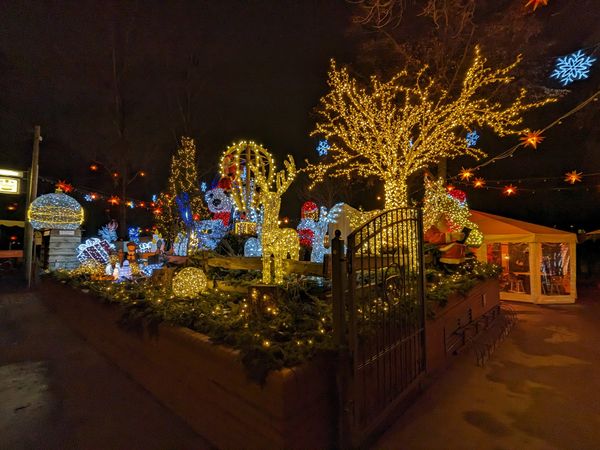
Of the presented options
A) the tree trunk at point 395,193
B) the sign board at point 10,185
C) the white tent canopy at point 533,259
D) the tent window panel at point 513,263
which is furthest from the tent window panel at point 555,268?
the sign board at point 10,185

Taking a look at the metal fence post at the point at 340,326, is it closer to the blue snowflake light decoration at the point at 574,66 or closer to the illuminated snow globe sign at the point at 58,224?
the blue snowflake light decoration at the point at 574,66

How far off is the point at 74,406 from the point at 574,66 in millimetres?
12351

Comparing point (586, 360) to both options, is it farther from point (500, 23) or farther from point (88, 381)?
point (500, 23)

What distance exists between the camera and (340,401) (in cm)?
279

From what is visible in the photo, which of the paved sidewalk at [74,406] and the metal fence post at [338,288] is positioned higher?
the metal fence post at [338,288]

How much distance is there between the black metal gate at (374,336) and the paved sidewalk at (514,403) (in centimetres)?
31

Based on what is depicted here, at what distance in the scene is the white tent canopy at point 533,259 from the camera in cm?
1032

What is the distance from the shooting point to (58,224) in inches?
412

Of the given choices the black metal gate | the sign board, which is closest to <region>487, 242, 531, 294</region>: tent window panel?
the black metal gate

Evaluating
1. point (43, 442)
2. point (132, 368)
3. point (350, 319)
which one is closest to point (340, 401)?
point (350, 319)

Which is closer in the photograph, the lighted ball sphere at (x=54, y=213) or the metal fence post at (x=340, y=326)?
the metal fence post at (x=340, y=326)

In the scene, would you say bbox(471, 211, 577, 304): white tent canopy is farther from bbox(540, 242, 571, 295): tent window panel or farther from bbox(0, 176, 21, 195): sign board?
bbox(0, 176, 21, 195): sign board

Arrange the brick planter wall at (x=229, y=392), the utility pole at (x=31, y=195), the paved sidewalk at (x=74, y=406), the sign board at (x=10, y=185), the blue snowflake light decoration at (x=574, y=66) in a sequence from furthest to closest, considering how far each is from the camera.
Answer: the sign board at (x=10, y=185), the utility pole at (x=31, y=195), the blue snowflake light decoration at (x=574, y=66), the paved sidewalk at (x=74, y=406), the brick planter wall at (x=229, y=392)

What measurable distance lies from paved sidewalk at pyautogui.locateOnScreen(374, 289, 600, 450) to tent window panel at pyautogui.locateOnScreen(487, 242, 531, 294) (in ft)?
15.7
